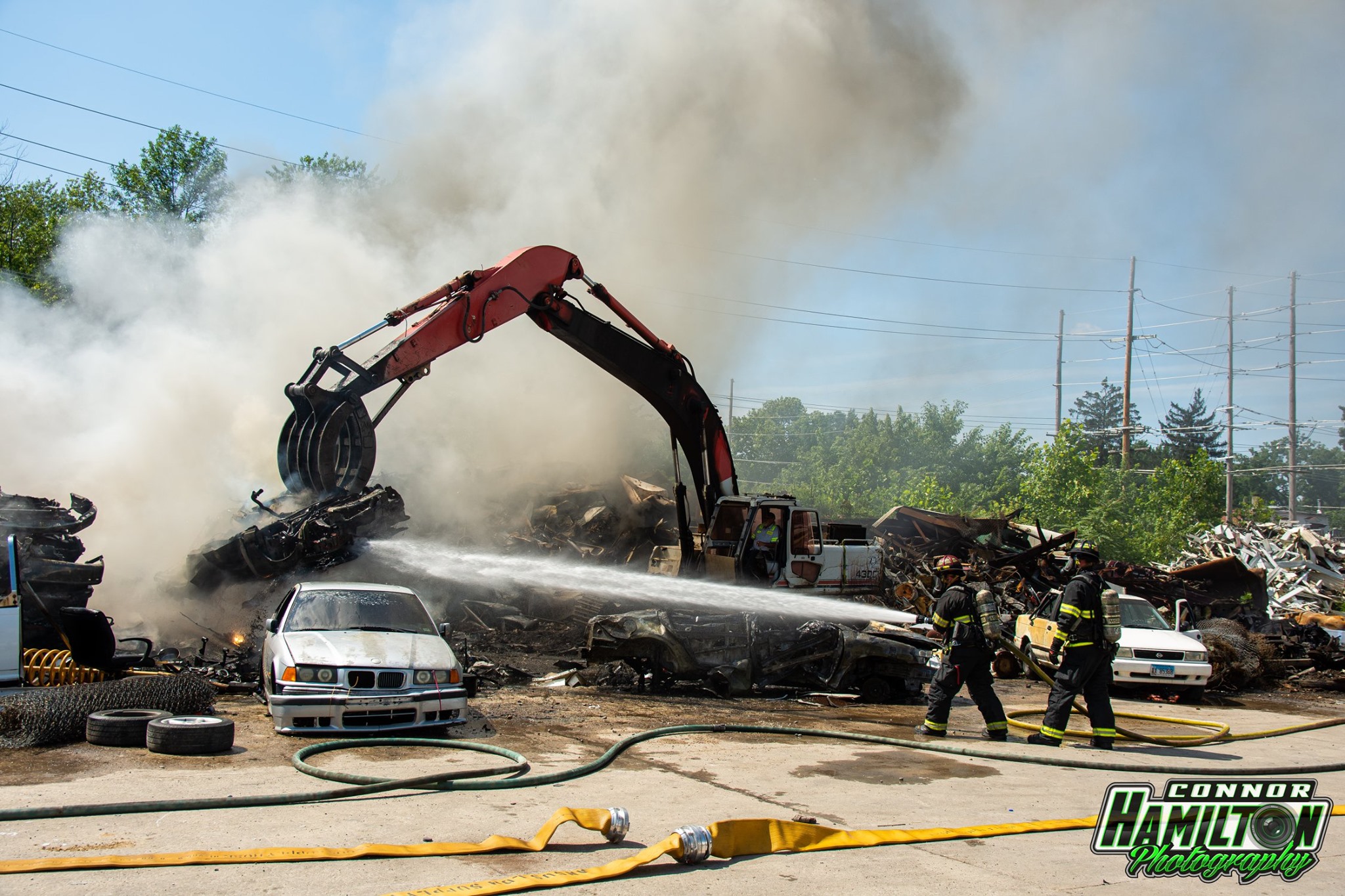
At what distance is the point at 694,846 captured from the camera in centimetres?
468

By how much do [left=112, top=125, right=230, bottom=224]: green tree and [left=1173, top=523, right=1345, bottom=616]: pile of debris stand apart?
33683 mm

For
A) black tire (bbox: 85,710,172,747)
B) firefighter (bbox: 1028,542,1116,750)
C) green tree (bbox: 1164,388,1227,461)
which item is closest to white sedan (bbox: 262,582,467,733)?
black tire (bbox: 85,710,172,747)

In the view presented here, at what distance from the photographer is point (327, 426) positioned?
1230 centimetres

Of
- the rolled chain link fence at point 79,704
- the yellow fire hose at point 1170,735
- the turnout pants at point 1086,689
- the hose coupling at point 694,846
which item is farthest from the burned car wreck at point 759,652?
the hose coupling at point 694,846

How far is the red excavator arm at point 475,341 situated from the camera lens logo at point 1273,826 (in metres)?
8.87

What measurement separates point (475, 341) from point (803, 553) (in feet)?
17.7

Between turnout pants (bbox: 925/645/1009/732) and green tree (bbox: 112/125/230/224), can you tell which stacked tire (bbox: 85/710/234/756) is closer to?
turnout pants (bbox: 925/645/1009/732)

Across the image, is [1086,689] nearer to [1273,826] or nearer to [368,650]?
[1273,826]

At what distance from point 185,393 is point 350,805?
15660mm

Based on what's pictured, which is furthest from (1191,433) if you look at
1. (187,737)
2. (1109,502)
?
(187,737)

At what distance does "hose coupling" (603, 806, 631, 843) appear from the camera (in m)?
4.88

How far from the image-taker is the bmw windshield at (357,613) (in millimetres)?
8805

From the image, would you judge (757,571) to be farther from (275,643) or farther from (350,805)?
(350,805)

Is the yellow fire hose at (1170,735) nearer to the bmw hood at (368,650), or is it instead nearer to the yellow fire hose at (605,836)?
the yellow fire hose at (605,836)
